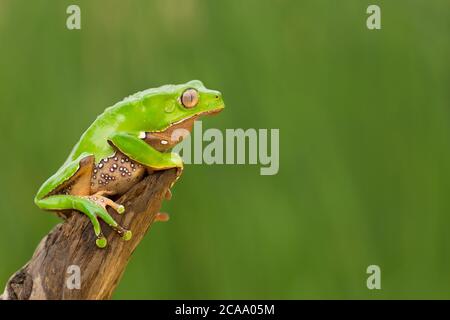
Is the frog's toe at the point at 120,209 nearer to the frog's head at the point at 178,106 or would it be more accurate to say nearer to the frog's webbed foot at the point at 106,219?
the frog's webbed foot at the point at 106,219

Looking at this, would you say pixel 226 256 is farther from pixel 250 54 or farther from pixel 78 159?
pixel 78 159

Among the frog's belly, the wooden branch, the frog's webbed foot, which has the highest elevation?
the frog's belly

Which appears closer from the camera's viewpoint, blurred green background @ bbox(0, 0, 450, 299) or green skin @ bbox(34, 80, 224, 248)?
green skin @ bbox(34, 80, 224, 248)

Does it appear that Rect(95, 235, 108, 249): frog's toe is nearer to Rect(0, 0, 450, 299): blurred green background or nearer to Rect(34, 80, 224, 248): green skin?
Rect(34, 80, 224, 248): green skin

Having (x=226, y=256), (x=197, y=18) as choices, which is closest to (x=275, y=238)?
(x=226, y=256)

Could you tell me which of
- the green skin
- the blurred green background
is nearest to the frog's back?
the green skin

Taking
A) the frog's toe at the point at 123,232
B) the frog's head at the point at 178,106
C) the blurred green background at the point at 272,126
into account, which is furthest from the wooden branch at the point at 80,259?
the blurred green background at the point at 272,126

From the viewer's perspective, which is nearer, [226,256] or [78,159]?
[78,159]
